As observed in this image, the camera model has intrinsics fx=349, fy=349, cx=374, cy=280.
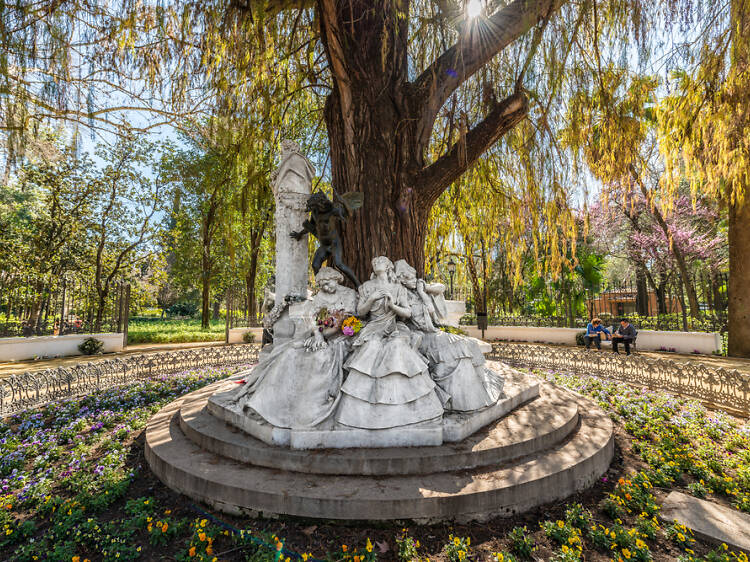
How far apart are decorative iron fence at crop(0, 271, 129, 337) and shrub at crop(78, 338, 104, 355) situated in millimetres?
721

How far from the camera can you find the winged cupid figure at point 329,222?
4.74 meters

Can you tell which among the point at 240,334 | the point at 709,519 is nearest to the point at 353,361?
the point at 709,519

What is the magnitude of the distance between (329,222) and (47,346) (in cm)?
1210

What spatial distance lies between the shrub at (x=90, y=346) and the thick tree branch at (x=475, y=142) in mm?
12897

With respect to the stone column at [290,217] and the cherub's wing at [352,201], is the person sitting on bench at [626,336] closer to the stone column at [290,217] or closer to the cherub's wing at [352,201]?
the cherub's wing at [352,201]

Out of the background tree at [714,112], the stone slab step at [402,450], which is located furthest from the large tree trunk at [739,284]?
the stone slab step at [402,450]

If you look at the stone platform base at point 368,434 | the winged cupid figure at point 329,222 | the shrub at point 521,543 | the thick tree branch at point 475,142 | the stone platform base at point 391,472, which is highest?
the thick tree branch at point 475,142

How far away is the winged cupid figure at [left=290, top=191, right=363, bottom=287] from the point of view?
4.74 m

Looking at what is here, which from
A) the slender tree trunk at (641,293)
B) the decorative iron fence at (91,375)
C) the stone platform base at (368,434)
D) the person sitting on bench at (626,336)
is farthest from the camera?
the slender tree trunk at (641,293)

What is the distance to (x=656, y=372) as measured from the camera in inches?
321

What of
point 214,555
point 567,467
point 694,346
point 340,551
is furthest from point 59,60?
point 694,346

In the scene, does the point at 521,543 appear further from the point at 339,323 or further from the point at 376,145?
the point at 376,145

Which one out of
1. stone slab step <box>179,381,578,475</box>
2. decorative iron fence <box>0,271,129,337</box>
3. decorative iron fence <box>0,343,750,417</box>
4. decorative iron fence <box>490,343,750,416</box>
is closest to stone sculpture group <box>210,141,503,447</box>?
stone slab step <box>179,381,578,475</box>

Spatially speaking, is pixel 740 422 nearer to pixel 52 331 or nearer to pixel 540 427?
pixel 540 427
